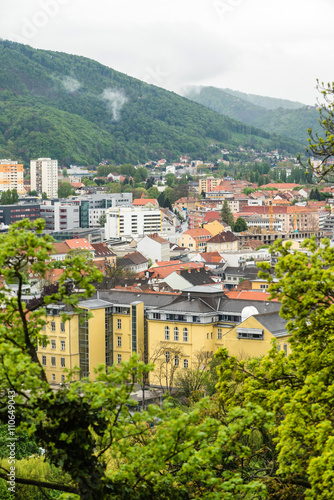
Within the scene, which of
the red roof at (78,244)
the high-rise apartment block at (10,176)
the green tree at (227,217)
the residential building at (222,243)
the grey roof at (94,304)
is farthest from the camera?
the high-rise apartment block at (10,176)

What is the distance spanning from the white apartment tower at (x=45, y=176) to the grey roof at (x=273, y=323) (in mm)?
110796

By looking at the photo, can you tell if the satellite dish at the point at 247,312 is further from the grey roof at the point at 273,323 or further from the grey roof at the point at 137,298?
the grey roof at the point at 137,298

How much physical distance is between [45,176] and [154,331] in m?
109

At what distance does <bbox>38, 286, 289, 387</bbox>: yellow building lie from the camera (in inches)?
1182

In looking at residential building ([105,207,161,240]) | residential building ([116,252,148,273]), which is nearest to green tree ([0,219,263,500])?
residential building ([116,252,148,273])

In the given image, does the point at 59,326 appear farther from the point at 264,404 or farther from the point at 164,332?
the point at 264,404

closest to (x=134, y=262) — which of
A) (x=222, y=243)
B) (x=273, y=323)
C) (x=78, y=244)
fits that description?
(x=78, y=244)

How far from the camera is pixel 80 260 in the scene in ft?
24.8

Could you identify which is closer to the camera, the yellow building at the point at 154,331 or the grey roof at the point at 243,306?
the yellow building at the point at 154,331

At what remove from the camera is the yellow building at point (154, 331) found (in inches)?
1182

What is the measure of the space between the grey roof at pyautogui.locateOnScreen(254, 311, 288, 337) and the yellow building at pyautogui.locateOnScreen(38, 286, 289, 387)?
0.15ft

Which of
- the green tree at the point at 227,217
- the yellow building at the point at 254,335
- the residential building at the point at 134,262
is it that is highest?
the yellow building at the point at 254,335

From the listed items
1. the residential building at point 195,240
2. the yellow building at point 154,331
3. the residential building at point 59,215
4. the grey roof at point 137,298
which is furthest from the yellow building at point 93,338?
the residential building at point 59,215

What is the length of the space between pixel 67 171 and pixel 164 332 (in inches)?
5442
